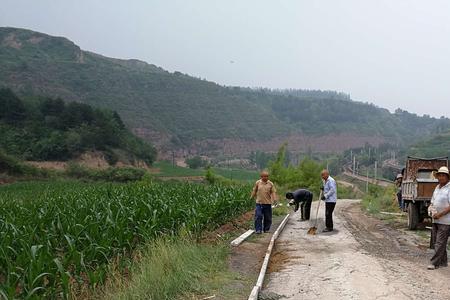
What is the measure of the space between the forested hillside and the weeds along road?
58768 millimetres

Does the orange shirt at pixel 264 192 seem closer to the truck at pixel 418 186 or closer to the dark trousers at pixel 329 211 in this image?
the dark trousers at pixel 329 211

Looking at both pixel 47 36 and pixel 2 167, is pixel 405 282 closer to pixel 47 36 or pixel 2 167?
pixel 2 167

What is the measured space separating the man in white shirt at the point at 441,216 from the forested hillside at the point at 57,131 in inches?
2468

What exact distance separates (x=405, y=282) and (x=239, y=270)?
2.95m

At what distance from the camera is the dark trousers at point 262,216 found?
14984mm

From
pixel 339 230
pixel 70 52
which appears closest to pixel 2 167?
pixel 339 230

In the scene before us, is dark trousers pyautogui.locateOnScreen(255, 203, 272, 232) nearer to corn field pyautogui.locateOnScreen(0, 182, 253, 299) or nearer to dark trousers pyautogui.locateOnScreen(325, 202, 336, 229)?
corn field pyautogui.locateOnScreen(0, 182, 253, 299)

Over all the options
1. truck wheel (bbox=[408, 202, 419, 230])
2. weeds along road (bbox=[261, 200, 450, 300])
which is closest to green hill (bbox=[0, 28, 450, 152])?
truck wheel (bbox=[408, 202, 419, 230])

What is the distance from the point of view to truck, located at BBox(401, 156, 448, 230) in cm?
1570

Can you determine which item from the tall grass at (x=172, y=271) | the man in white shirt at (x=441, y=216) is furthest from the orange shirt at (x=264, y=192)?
the man in white shirt at (x=441, y=216)

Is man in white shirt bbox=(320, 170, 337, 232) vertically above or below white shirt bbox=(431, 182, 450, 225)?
below

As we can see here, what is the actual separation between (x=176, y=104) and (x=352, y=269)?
4460 inches

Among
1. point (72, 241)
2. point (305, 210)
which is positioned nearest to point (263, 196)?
point (305, 210)

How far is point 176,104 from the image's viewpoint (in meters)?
121
